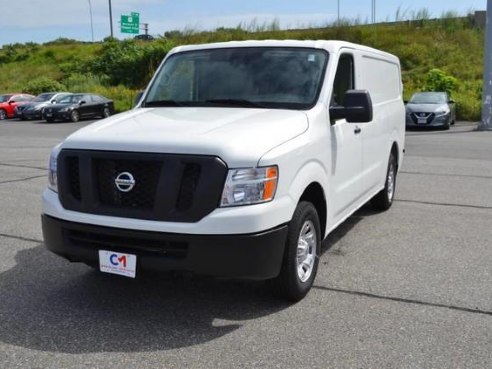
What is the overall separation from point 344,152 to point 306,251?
1194mm

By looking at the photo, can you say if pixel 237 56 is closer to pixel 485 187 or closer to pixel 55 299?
pixel 55 299

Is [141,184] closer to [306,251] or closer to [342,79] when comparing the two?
[306,251]

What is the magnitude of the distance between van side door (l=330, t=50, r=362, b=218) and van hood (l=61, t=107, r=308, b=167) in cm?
63

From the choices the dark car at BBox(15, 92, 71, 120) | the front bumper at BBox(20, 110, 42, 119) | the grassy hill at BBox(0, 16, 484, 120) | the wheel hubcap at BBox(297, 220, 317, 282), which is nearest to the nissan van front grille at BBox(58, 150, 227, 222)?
the wheel hubcap at BBox(297, 220, 317, 282)

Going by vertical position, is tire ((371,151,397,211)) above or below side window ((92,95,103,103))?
above

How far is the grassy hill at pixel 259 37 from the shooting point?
3500 centimetres

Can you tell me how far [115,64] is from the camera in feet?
152

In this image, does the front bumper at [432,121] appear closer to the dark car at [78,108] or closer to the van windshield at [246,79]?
the dark car at [78,108]

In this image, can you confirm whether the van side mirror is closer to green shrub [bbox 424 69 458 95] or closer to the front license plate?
the front license plate

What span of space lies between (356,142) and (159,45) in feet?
140

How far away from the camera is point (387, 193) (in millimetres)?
7562

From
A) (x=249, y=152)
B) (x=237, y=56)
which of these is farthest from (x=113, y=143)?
(x=237, y=56)

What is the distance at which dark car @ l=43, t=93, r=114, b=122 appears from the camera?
96.8ft

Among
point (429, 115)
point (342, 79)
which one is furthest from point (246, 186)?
point (429, 115)
